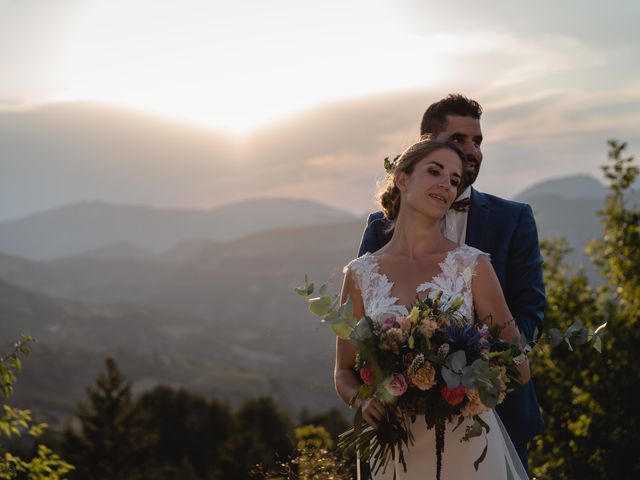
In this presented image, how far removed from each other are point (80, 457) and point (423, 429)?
4536 centimetres

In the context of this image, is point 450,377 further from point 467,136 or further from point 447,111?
point 447,111

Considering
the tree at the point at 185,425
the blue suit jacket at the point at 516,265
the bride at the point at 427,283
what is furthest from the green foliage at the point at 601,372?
the tree at the point at 185,425

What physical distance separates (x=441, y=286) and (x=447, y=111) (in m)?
1.33

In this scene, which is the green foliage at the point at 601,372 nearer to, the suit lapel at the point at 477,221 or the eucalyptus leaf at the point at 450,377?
the suit lapel at the point at 477,221

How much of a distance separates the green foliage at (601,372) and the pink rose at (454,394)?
285 inches

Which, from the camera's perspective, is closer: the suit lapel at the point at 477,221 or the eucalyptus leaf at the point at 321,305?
the eucalyptus leaf at the point at 321,305

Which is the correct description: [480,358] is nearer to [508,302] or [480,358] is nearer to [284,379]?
[508,302]

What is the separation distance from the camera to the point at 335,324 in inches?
141

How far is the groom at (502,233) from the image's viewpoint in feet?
14.9

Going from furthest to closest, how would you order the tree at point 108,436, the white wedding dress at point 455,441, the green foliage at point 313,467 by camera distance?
the tree at point 108,436 → the green foliage at point 313,467 → the white wedding dress at point 455,441

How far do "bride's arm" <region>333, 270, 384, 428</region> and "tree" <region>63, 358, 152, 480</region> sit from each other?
43571 mm

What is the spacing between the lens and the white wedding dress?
414 cm

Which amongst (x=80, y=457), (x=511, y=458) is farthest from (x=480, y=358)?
(x=80, y=457)

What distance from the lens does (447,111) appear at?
4969 mm
